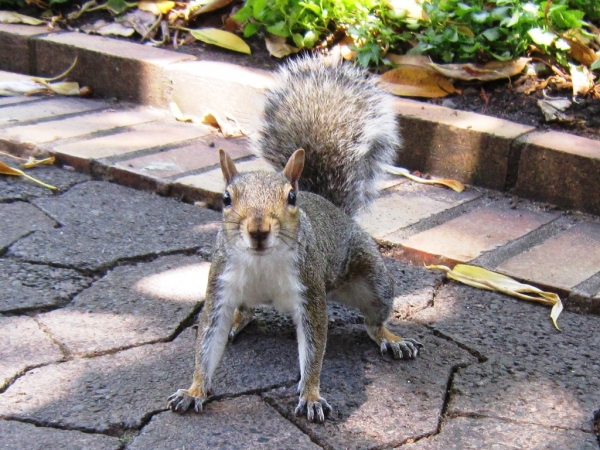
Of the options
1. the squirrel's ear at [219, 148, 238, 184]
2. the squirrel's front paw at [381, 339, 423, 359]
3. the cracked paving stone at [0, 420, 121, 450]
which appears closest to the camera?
the cracked paving stone at [0, 420, 121, 450]

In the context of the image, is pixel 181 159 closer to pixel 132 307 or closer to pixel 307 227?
pixel 132 307

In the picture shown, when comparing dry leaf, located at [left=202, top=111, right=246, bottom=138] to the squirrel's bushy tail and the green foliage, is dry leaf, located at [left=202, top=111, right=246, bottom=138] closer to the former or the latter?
the green foliage

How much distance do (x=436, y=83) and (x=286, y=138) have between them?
114cm

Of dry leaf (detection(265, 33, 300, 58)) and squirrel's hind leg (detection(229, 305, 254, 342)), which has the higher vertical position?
dry leaf (detection(265, 33, 300, 58))

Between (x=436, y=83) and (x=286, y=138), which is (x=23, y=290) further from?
(x=436, y=83)

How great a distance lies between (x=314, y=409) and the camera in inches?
71.4

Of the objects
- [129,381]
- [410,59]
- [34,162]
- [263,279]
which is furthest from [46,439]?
[410,59]

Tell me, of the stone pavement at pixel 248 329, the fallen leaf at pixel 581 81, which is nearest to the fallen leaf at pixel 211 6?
the stone pavement at pixel 248 329

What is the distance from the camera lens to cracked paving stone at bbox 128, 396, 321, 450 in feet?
5.63

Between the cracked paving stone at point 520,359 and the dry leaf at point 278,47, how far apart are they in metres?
1.61

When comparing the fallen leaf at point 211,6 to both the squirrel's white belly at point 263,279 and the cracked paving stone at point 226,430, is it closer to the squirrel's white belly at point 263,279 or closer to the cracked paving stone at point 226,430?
the squirrel's white belly at point 263,279

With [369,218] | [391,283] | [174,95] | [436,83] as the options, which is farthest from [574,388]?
[174,95]

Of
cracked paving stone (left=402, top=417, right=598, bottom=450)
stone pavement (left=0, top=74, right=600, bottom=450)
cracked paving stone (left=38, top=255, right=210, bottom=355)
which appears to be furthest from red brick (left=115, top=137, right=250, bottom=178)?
cracked paving stone (left=402, top=417, right=598, bottom=450)

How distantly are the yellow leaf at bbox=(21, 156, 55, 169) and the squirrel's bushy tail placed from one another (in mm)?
941
